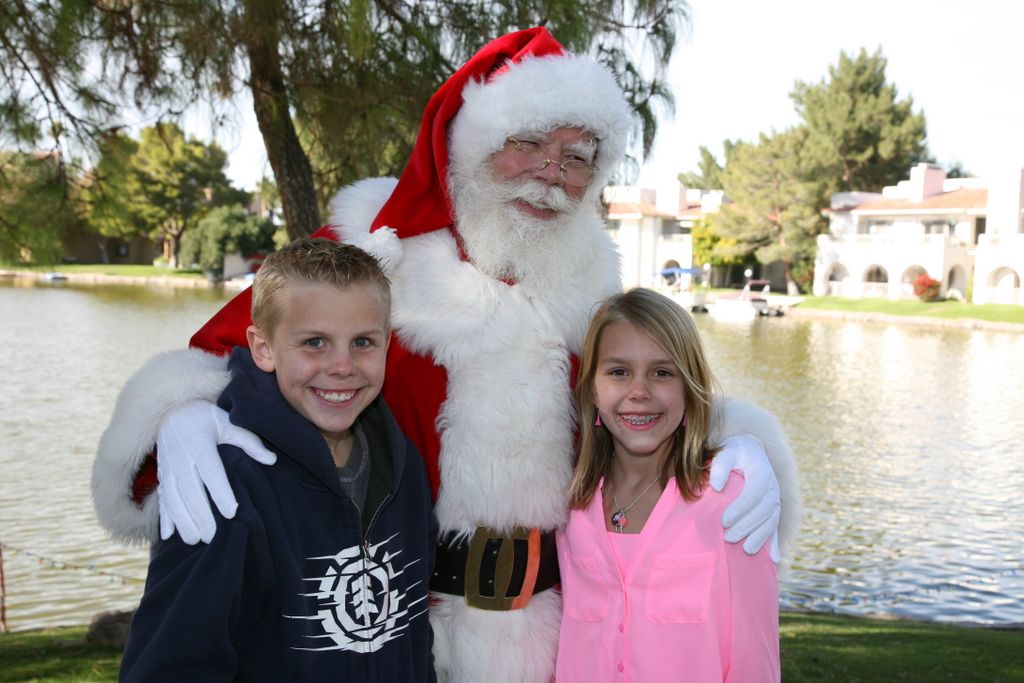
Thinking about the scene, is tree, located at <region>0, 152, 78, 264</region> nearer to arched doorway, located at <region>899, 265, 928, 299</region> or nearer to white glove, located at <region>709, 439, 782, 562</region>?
white glove, located at <region>709, 439, 782, 562</region>

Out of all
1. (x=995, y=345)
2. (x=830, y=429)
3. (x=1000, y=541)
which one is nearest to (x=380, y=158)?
(x=1000, y=541)

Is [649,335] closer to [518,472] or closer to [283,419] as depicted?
[518,472]

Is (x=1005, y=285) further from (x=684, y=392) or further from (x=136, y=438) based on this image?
(x=136, y=438)

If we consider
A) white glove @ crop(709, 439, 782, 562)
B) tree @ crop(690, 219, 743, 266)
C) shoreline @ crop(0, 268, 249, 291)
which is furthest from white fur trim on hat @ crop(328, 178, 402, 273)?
shoreline @ crop(0, 268, 249, 291)

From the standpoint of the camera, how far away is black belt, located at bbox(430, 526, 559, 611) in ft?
6.27

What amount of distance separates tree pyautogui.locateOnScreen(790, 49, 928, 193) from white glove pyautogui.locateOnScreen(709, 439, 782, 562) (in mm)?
38343

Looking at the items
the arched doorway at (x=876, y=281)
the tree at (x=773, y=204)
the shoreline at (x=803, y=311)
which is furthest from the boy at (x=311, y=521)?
the arched doorway at (x=876, y=281)

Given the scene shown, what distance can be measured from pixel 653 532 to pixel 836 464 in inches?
378

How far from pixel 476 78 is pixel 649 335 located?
0.82 m

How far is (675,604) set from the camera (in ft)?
5.70

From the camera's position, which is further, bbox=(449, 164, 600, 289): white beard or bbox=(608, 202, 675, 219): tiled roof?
bbox=(608, 202, 675, 219): tiled roof

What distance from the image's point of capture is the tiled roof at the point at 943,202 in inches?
1308

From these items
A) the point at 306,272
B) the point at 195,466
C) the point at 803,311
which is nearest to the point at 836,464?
the point at 306,272

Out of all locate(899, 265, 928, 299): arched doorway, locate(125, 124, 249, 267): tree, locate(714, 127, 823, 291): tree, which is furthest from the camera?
locate(125, 124, 249, 267): tree
